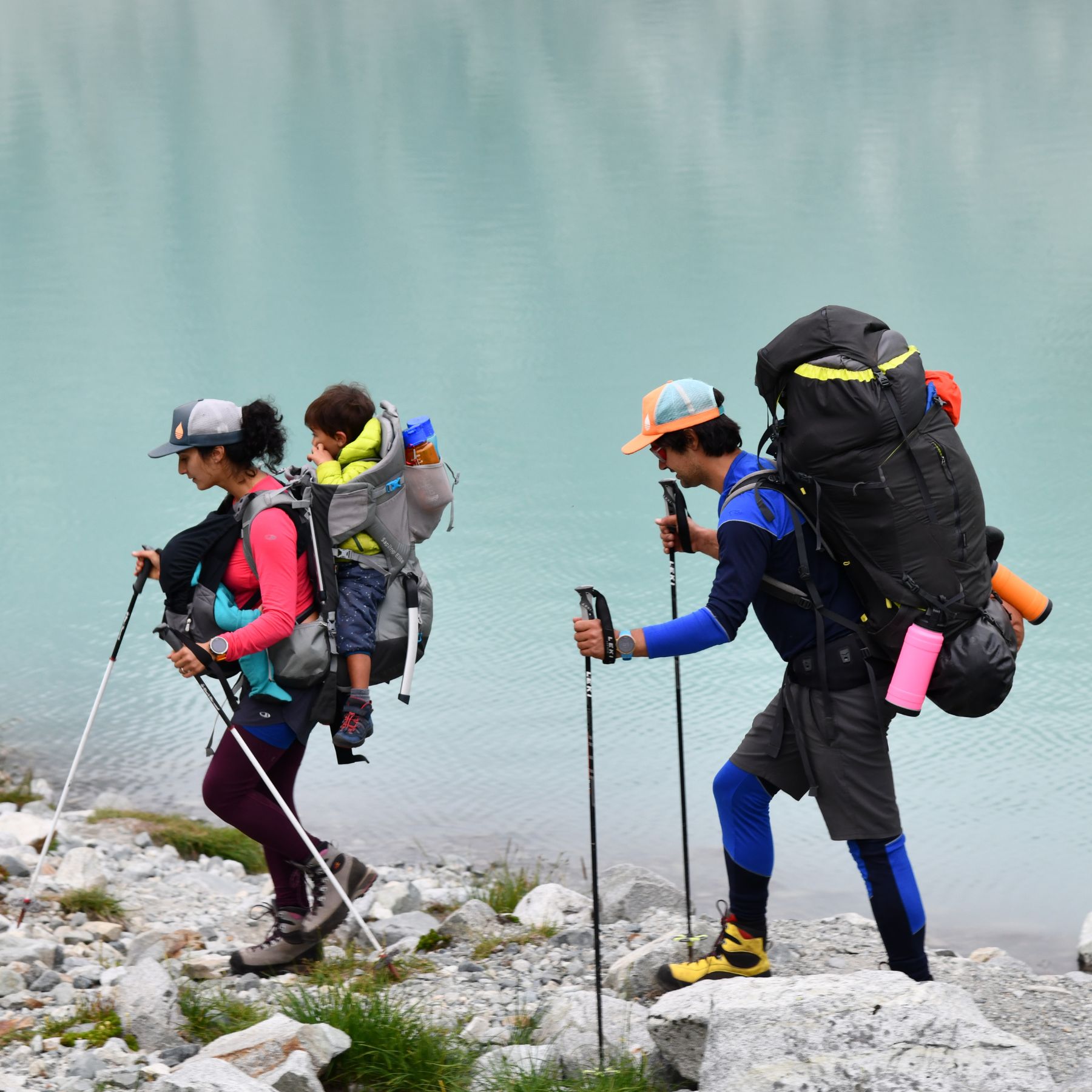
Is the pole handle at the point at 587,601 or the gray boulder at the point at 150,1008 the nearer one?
the pole handle at the point at 587,601

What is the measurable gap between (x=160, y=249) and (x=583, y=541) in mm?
16609

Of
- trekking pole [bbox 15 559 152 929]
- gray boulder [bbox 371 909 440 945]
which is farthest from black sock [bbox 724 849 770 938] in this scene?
trekking pole [bbox 15 559 152 929]

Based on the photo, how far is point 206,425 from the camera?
5.40 metres

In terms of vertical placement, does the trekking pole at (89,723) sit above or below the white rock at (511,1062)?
above

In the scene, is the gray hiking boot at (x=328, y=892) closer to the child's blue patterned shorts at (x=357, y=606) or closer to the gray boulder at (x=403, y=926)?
the gray boulder at (x=403, y=926)

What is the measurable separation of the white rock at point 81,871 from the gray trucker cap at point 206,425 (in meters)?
2.71

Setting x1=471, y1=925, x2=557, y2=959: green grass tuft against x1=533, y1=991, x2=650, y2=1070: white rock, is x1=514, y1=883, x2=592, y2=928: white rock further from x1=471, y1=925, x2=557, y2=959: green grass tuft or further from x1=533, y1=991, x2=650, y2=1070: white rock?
x1=533, y1=991, x2=650, y2=1070: white rock

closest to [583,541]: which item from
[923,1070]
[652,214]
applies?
[923,1070]

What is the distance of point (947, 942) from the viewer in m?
7.87

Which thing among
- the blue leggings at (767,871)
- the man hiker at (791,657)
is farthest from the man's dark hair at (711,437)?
the blue leggings at (767,871)

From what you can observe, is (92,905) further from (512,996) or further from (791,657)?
(791,657)

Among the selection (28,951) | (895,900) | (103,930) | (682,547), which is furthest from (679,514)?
(103,930)

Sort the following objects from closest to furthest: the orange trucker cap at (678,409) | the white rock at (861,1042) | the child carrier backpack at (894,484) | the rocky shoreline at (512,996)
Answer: the white rock at (861,1042) → the rocky shoreline at (512,996) → the child carrier backpack at (894,484) → the orange trucker cap at (678,409)

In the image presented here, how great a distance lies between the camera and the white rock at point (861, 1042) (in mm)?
3836
